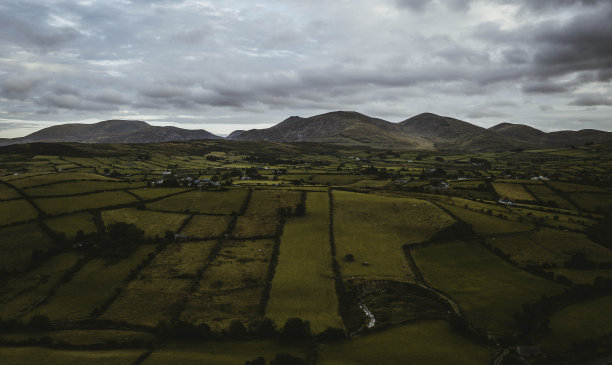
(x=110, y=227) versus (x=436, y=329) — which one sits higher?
(x=110, y=227)

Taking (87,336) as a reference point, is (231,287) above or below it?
above

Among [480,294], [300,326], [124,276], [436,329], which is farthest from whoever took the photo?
[124,276]

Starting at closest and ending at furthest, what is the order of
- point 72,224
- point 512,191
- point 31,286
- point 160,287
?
point 160,287
point 31,286
point 72,224
point 512,191

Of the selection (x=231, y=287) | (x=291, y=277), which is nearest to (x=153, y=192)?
(x=231, y=287)

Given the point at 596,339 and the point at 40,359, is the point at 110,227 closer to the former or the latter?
the point at 40,359

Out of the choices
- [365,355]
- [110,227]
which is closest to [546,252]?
[365,355]

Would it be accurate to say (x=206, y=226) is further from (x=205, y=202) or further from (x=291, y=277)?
(x=291, y=277)
